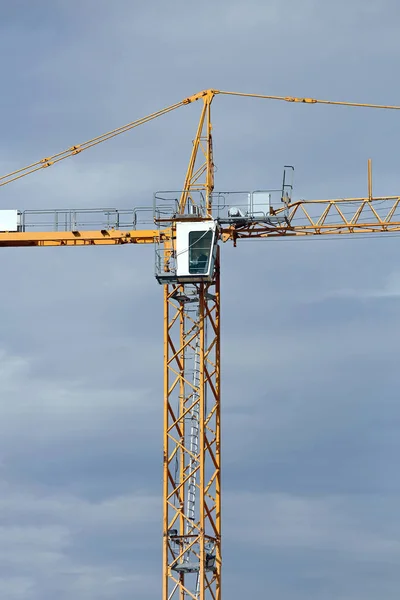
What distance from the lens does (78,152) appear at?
102812mm

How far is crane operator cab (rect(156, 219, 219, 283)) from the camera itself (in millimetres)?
92500

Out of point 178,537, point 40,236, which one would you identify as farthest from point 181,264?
point 178,537

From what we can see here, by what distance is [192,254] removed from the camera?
92875 mm

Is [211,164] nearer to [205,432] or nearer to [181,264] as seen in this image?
[181,264]

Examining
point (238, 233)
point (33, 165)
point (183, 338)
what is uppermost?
point (33, 165)

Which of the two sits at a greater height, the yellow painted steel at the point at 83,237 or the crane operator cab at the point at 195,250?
the yellow painted steel at the point at 83,237

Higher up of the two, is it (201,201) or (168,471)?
(201,201)

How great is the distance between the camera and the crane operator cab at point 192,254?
3642 inches

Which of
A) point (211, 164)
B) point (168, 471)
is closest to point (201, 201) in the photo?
point (211, 164)

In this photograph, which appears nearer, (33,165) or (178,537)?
(178,537)

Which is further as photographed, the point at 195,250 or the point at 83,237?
the point at 83,237

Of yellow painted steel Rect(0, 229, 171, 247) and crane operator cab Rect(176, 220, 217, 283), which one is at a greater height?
yellow painted steel Rect(0, 229, 171, 247)

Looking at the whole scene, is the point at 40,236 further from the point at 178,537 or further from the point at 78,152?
the point at 178,537

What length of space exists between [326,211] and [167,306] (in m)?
11.9
